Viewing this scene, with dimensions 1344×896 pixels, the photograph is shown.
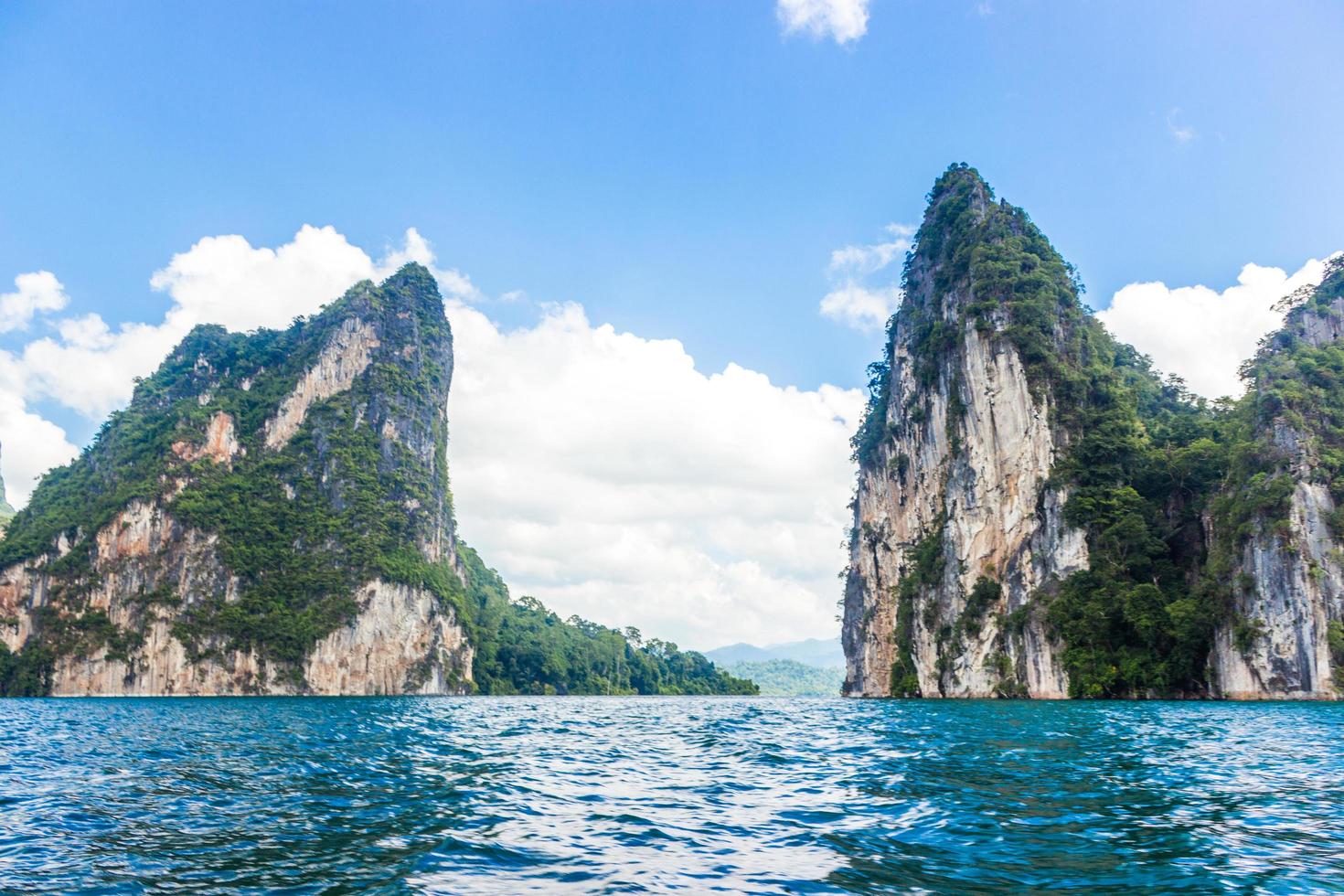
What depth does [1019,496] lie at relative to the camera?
225ft

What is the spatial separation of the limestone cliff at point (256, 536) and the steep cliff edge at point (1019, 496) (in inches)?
2539

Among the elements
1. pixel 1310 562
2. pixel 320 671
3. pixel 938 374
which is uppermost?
pixel 938 374

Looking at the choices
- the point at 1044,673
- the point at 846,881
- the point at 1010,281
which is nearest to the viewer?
the point at 846,881

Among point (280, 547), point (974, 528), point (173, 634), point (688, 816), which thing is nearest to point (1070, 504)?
point (974, 528)

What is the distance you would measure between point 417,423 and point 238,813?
133097 mm

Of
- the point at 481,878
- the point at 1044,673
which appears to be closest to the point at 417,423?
the point at 1044,673

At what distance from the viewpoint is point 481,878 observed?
9.16 m

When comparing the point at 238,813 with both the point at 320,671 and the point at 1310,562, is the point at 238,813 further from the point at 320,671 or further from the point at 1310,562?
the point at 320,671

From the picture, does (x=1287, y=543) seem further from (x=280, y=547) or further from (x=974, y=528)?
(x=280, y=547)

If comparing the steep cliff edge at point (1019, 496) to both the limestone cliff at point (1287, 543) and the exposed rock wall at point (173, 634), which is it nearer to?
the limestone cliff at point (1287, 543)

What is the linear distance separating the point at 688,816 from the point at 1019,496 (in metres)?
62.5

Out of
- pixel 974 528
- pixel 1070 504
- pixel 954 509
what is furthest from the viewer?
pixel 954 509

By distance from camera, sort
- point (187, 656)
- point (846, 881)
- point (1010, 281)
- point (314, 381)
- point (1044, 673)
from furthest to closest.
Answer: point (314, 381) → point (187, 656) → point (1010, 281) → point (1044, 673) → point (846, 881)

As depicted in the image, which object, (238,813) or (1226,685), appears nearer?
(238,813)
